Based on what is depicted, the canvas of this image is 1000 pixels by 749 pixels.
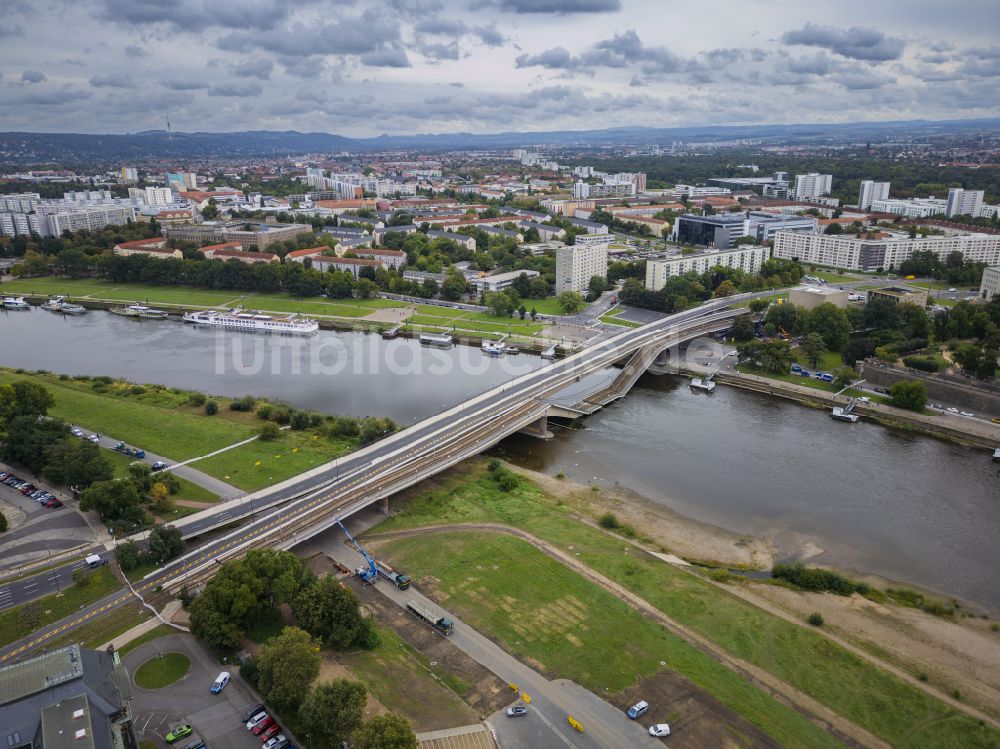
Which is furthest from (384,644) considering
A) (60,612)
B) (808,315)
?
(808,315)

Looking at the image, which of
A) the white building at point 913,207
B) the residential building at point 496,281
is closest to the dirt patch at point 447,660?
the residential building at point 496,281

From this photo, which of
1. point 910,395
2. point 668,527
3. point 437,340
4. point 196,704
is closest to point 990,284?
point 910,395

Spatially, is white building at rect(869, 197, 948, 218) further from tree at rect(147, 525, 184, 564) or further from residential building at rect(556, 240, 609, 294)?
tree at rect(147, 525, 184, 564)

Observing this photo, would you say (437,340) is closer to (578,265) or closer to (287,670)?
(578,265)

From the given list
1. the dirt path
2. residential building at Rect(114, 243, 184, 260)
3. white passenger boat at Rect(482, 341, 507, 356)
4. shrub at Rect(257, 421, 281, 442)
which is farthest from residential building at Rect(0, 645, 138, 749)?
residential building at Rect(114, 243, 184, 260)

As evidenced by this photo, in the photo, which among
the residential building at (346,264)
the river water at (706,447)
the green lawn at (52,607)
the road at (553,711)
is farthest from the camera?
the residential building at (346,264)

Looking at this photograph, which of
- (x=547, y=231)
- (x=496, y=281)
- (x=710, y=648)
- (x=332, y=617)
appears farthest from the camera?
(x=547, y=231)

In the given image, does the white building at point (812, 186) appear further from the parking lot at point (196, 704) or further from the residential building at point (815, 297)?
the parking lot at point (196, 704)
